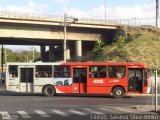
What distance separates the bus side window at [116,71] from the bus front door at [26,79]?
244 inches

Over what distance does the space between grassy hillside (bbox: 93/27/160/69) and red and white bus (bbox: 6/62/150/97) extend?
92.7 ft

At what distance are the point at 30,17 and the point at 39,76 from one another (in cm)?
3327

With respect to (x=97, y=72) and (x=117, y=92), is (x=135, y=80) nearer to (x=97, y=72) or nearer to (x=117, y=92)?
(x=117, y=92)

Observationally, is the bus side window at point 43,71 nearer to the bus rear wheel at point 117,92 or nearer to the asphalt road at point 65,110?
the bus rear wheel at point 117,92

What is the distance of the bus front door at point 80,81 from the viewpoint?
1391 inches

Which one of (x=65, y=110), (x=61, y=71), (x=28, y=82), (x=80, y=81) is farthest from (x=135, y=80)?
(x=65, y=110)

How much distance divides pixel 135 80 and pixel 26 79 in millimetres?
8460

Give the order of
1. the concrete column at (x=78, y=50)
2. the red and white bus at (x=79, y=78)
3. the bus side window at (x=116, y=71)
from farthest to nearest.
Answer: the concrete column at (x=78, y=50), the bus side window at (x=116, y=71), the red and white bus at (x=79, y=78)

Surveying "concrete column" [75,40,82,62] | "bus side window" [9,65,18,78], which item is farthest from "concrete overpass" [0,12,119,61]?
"bus side window" [9,65,18,78]

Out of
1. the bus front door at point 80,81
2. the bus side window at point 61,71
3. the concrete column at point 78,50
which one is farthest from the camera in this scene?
the concrete column at point 78,50

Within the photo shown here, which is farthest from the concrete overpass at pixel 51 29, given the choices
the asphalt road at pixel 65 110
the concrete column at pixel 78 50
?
the asphalt road at pixel 65 110

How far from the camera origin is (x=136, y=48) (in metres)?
69.1

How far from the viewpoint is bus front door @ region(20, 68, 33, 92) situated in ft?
118

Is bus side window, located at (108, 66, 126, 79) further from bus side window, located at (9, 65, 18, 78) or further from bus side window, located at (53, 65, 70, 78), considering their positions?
bus side window, located at (9, 65, 18, 78)
